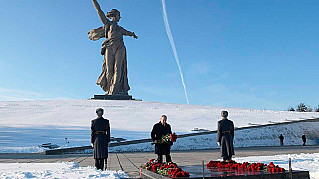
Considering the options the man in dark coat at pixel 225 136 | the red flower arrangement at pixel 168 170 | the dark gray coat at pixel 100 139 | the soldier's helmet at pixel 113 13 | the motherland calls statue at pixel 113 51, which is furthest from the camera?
the soldier's helmet at pixel 113 13

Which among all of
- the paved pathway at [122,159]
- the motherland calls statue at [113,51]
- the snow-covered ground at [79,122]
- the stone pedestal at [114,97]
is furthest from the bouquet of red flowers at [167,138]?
the stone pedestal at [114,97]

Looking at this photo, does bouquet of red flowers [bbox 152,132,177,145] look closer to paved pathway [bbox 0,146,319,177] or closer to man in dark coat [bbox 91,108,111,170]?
paved pathway [bbox 0,146,319,177]

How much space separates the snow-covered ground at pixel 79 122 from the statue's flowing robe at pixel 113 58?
236 inches

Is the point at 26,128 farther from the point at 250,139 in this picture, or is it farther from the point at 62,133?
the point at 250,139

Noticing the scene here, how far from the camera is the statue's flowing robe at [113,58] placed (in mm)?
37656

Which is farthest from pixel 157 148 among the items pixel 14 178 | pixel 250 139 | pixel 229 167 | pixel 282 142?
pixel 282 142

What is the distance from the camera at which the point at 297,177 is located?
20.4ft

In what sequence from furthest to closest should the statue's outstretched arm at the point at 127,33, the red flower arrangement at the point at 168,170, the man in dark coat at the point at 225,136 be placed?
1. the statue's outstretched arm at the point at 127,33
2. the man in dark coat at the point at 225,136
3. the red flower arrangement at the point at 168,170

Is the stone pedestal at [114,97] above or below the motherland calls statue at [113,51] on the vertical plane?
below

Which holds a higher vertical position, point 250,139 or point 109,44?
point 109,44

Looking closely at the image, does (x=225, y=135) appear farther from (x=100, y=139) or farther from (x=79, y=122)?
(x=79, y=122)

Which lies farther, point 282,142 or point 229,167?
point 282,142

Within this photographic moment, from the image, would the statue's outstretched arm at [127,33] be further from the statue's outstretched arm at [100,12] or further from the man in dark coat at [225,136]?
the man in dark coat at [225,136]

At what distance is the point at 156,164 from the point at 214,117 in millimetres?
20520
